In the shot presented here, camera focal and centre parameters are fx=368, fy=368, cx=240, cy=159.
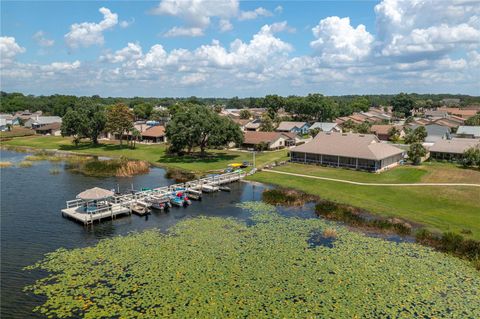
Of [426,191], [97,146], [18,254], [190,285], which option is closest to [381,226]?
Answer: [426,191]

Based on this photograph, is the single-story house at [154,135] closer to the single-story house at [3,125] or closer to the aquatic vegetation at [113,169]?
the aquatic vegetation at [113,169]

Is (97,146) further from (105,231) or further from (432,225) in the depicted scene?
(432,225)

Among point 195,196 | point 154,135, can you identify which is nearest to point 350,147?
point 195,196

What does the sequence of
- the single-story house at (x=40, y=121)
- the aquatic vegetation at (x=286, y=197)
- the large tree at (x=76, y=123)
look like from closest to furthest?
the aquatic vegetation at (x=286, y=197) → the large tree at (x=76, y=123) → the single-story house at (x=40, y=121)

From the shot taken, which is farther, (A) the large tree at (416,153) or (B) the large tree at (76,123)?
(B) the large tree at (76,123)

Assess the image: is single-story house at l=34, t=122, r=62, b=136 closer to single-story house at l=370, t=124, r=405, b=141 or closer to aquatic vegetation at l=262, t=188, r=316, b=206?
A: single-story house at l=370, t=124, r=405, b=141

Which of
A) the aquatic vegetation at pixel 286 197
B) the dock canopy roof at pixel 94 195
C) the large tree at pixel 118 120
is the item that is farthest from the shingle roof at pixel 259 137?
the dock canopy roof at pixel 94 195

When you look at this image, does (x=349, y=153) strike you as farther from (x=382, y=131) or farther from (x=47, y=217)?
(x=47, y=217)

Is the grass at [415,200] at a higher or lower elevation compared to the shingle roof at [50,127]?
lower
